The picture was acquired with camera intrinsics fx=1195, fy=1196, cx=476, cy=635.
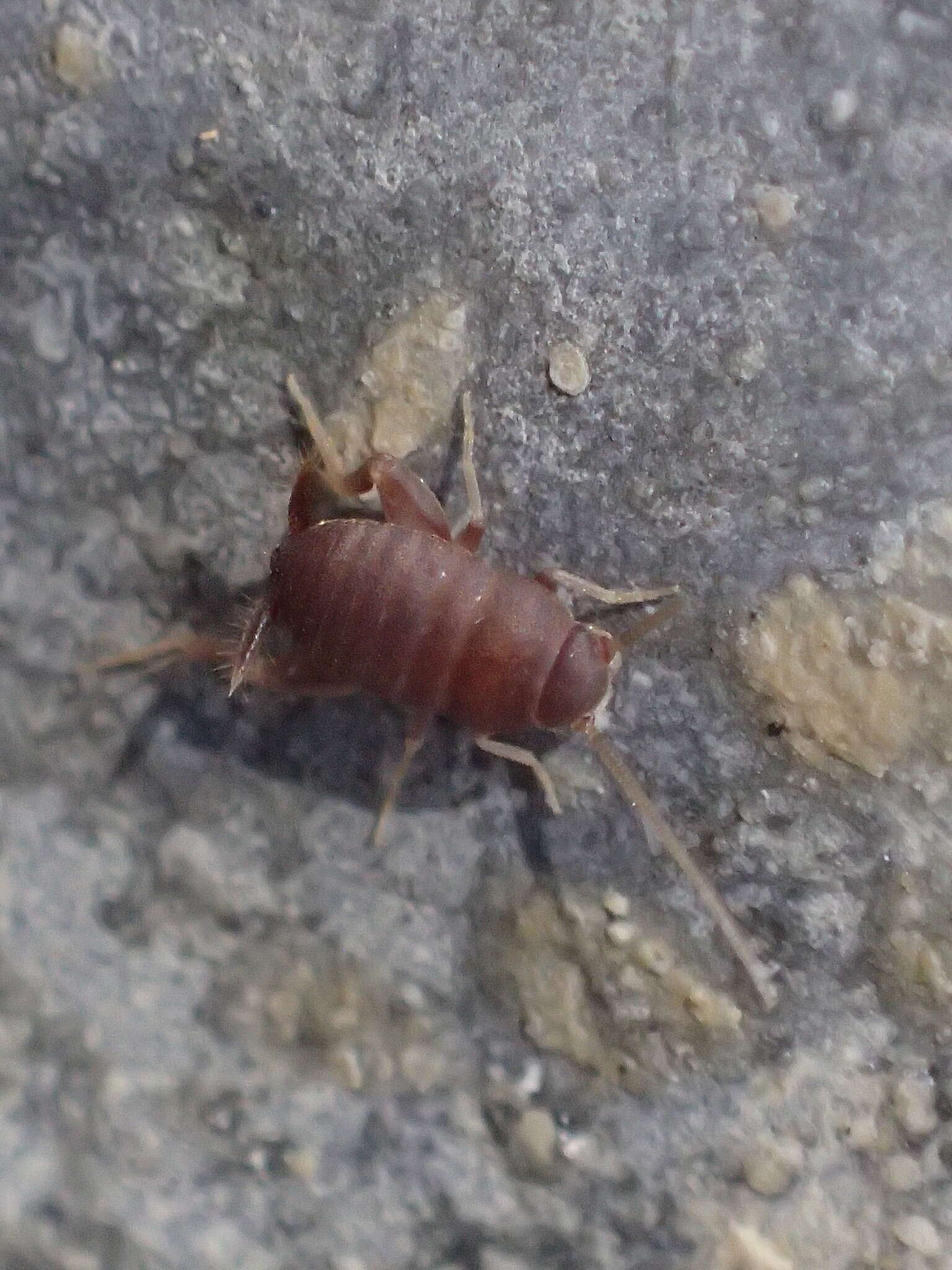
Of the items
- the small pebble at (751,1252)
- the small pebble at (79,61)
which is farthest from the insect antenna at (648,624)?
Answer: the small pebble at (79,61)

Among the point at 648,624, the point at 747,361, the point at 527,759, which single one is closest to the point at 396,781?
the point at 527,759

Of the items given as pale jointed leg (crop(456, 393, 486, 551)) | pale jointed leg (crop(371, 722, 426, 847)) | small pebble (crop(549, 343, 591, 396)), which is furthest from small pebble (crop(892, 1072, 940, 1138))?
small pebble (crop(549, 343, 591, 396))

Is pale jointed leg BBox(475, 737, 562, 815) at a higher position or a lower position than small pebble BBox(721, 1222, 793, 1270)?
higher

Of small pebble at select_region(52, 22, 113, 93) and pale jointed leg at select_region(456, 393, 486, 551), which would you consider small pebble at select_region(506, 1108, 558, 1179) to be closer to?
pale jointed leg at select_region(456, 393, 486, 551)

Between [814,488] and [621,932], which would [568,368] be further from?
[621,932]

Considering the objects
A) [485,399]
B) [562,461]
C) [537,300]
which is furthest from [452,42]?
[562,461]

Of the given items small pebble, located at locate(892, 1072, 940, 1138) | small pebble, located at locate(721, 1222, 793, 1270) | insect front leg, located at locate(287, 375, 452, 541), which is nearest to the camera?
small pebble, located at locate(721, 1222, 793, 1270)
